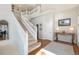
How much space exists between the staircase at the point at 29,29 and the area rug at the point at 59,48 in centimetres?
22

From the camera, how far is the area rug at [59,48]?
187 centimetres

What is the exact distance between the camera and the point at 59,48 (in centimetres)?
191

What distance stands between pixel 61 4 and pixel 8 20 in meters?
1.01

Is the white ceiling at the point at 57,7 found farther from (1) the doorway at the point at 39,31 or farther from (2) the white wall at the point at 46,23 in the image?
(1) the doorway at the point at 39,31

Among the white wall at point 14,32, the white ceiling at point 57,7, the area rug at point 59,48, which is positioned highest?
the white ceiling at point 57,7

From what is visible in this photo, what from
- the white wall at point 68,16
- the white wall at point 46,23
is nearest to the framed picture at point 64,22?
the white wall at point 68,16

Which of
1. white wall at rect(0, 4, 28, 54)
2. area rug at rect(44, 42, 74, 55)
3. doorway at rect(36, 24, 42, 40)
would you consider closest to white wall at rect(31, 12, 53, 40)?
doorway at rect(36, 24, 42, 40)

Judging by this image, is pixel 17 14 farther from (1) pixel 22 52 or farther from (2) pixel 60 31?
(2) pixel 60 31

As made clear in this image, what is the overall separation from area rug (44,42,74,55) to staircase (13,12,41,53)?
219 mm

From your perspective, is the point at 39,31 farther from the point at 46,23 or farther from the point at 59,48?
the point at 59,48

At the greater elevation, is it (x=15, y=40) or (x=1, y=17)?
(x=1, y=17)

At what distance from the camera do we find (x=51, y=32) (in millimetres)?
1948
